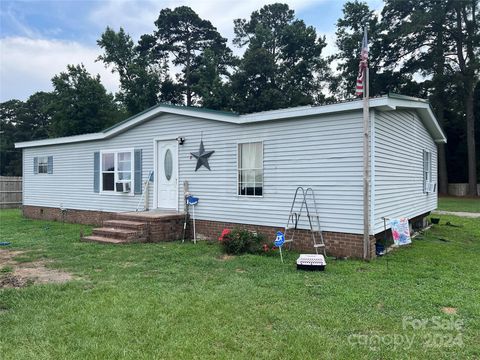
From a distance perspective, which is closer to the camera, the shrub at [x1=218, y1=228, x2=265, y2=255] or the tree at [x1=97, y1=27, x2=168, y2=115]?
the shrub at [x1=218, y1=228, x2=265, y2=255]

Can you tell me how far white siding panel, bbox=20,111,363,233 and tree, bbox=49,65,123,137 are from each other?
1769 cm

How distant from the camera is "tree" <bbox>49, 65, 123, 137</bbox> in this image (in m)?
27.7

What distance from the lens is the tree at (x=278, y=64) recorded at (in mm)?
28734

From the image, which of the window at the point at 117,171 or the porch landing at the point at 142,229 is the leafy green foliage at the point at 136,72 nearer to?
the window at the point at 117,171

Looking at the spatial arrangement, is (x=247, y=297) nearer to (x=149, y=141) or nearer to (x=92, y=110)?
(x=149, y=141)

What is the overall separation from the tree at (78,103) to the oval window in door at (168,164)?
20703mm

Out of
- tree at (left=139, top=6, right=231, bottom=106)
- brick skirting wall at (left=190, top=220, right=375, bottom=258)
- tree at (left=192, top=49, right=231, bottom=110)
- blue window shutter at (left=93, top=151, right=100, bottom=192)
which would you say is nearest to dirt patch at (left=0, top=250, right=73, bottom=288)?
brick skirting wall at (left=190, top=220, right=375, bottom=258)

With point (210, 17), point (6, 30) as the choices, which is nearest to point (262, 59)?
point (210, 17)

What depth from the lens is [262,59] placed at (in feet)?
95.2

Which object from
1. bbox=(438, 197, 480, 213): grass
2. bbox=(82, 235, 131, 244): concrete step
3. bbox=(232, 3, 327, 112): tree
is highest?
bbox=(232, 3, 327, 112): tree

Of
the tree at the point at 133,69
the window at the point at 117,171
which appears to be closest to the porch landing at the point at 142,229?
the window at the point at 117,171

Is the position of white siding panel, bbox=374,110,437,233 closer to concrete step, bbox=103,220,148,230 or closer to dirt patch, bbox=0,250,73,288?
concrete step, bbox=103,220,148,230

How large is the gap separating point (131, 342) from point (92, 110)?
2796 centimetres

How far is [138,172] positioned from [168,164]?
1144mm
